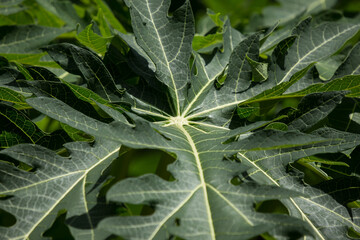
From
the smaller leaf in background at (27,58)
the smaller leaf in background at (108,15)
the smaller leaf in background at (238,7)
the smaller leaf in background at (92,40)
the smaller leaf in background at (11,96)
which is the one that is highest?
the smaller leaf in background at (238,7)

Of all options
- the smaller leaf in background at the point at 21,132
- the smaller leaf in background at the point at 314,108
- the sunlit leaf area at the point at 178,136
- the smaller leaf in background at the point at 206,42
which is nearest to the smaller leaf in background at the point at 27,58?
the sunlit leaf area at the point at 178,136

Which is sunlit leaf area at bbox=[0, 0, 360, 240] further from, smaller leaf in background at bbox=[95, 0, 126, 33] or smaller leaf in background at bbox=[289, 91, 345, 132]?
smaller leaf in background at bbox=[95, 0, 126, 33]

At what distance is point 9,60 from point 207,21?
0.86 metres

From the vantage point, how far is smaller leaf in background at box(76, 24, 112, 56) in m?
1.08

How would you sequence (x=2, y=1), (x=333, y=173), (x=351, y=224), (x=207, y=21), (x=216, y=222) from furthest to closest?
(x=207, y=21) < (x=2, y=1) < (x=333, y=173) < (x=351, y=224) < (x=216, y=222)

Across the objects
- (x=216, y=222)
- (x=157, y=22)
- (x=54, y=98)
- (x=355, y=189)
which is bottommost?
(x=216, y=222)

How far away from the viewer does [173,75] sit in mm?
1097

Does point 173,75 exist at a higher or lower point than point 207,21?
lower

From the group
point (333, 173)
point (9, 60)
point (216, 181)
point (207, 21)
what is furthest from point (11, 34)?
point (333, 173)

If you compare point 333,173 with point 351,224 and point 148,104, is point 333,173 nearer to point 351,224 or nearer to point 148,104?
point 351,224

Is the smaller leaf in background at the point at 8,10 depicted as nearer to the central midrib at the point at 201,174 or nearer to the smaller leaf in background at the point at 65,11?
the smaller leaf in background at the point at 65,11

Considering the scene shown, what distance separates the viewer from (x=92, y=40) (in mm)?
1110

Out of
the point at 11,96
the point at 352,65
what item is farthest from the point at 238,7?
the point at 11,96

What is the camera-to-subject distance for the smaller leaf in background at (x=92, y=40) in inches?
42.6
